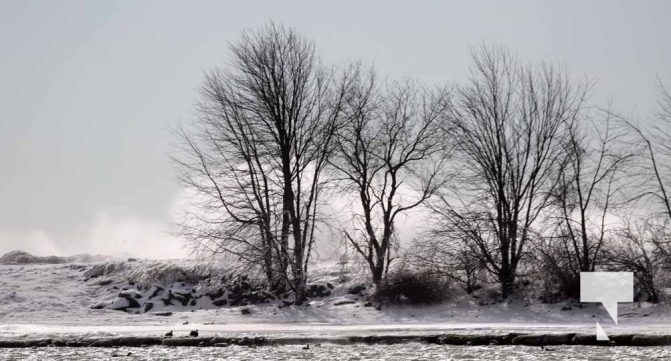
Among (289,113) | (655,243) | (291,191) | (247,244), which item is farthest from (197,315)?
(655,243)

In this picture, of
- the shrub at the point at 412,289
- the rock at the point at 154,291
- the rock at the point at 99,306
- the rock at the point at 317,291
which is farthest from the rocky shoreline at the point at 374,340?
the rock at the point at 317,291

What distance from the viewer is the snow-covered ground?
64.8 ft

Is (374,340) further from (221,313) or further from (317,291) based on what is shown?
(317,291)

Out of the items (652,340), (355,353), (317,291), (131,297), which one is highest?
(317,291)

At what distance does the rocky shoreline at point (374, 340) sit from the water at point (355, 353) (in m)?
0.56

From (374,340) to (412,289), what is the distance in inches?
411

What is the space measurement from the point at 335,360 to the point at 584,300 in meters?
14.6

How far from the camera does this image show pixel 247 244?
2669cm

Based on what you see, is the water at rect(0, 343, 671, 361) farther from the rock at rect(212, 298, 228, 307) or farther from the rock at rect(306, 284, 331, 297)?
the rock at rect(306, 284, 331, 297)

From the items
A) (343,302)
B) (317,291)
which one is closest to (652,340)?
(343,302)

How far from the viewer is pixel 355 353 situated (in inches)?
524

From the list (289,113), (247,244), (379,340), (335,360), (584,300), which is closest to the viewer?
(335,360)

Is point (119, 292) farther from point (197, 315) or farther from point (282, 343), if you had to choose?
point (282, 343)

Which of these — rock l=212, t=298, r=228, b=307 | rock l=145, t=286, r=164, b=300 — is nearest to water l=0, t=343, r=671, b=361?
rock l=212, t=298, r=228, b=307
